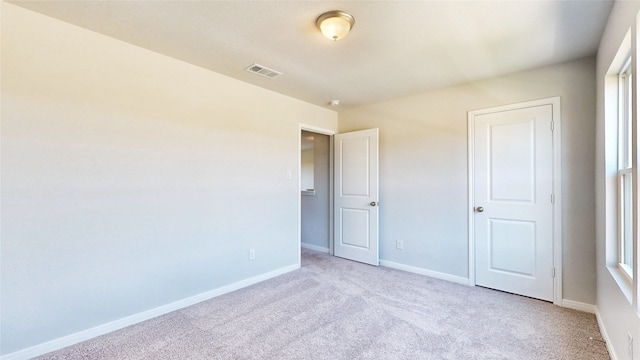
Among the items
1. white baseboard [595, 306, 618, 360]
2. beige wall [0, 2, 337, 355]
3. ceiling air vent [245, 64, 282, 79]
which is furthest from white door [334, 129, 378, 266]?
white baseboard [595, 306, 618, 360]

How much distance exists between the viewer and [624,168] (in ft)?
6.49

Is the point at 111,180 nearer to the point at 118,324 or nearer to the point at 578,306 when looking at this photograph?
the point at 118,324

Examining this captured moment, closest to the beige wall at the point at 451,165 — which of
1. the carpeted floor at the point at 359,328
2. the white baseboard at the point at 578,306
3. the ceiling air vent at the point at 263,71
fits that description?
the white baseboard at the point at 578,306

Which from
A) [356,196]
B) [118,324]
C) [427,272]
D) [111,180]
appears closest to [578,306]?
[427,272]

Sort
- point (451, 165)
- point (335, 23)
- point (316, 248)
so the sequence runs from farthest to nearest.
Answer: point (316, 248) → point (451, 165) → point (335, 23)

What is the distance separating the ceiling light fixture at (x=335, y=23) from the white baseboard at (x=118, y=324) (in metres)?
2.70

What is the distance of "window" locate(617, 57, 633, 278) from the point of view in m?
1.92

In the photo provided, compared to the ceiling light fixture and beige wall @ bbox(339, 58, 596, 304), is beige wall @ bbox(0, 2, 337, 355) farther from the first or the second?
beige wall @ bbox(339, 58, 596, 304)

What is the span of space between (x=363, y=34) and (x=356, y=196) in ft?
8.16

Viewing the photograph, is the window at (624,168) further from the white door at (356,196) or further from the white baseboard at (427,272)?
the white door at (356,196)

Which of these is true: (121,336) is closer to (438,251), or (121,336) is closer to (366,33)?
(366,33)

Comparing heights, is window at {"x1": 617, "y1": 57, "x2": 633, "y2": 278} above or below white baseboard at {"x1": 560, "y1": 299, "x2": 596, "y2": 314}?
above

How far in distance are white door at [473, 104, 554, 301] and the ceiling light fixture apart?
81.7 inches

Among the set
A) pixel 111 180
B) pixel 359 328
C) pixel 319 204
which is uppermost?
pixel 111 180
